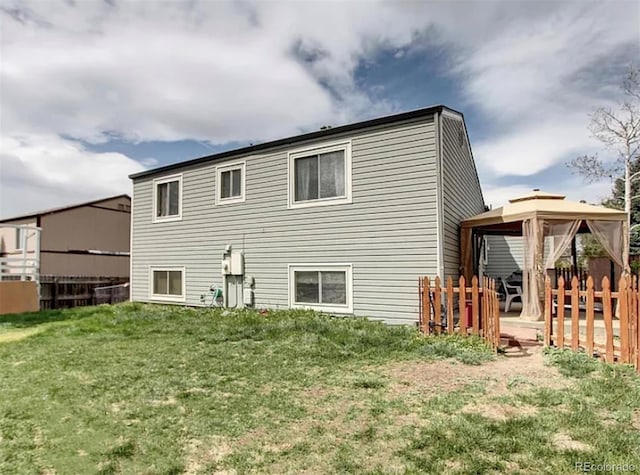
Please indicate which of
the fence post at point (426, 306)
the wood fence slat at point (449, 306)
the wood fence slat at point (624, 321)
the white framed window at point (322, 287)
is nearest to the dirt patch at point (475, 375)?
the wood fence slat at point (624, 321)

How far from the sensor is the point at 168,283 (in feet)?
42.2

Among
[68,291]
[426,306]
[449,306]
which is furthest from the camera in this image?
[68,291]

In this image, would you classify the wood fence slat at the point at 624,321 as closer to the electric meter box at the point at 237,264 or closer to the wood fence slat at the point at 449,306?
the wood fence slat at the point at 449,306

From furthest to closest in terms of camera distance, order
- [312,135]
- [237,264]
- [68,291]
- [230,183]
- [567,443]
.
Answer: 1. [68,291]
2. [230,183]
3. [237,264]
4. [312,135]
5. [567,443]

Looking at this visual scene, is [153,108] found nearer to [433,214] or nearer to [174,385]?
[433,214]

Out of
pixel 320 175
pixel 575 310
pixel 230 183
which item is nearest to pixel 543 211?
pixel 575 310

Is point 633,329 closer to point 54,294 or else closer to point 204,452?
point 204,452

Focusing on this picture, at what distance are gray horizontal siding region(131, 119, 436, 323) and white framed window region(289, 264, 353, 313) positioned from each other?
0.52 feet

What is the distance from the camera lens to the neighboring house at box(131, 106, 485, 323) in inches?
331

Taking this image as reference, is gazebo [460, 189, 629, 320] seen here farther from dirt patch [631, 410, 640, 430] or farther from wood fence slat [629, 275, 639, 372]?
dirt patch [631, 410, 640, 430]

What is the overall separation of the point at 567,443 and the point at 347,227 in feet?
21.5

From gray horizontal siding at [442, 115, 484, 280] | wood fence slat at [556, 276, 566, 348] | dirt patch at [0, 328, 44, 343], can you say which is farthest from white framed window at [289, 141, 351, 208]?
dirt patch at [0, 328, 44, 343]

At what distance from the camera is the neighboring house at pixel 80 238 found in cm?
1978

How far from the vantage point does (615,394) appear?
4.11m
